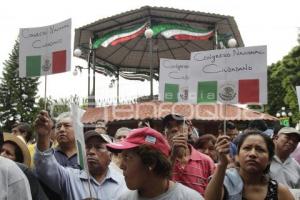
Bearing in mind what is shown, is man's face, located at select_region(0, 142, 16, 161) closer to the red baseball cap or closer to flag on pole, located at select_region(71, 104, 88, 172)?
flag on pole, located at select_region(71, 104, 88, 172)

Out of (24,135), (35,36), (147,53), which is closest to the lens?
(35,36)

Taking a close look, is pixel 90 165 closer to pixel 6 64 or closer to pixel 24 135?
pixel 24 135

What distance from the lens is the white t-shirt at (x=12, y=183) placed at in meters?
2.74

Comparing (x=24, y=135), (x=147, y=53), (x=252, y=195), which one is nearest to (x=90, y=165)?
(x=252, y=195)

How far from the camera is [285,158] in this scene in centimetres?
546

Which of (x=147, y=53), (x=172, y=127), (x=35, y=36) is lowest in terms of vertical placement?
(x=172, y=127)

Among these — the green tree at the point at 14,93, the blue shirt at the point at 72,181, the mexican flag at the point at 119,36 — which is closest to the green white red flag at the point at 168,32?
the mexican flag at the point at 119,36

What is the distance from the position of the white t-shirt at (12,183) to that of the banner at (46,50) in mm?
2784

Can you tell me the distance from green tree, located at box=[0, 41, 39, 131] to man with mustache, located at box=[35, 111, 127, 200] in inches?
2186

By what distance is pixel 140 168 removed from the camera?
300 centimetres

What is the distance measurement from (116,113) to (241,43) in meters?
7.64

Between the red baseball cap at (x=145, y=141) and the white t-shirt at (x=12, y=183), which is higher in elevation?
the red baseball cap at (x=145, y=141)

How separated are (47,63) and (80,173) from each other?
6.67 ft

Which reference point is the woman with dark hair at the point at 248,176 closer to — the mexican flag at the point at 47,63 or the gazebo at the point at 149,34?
the mexican flag at the point at 47,63
